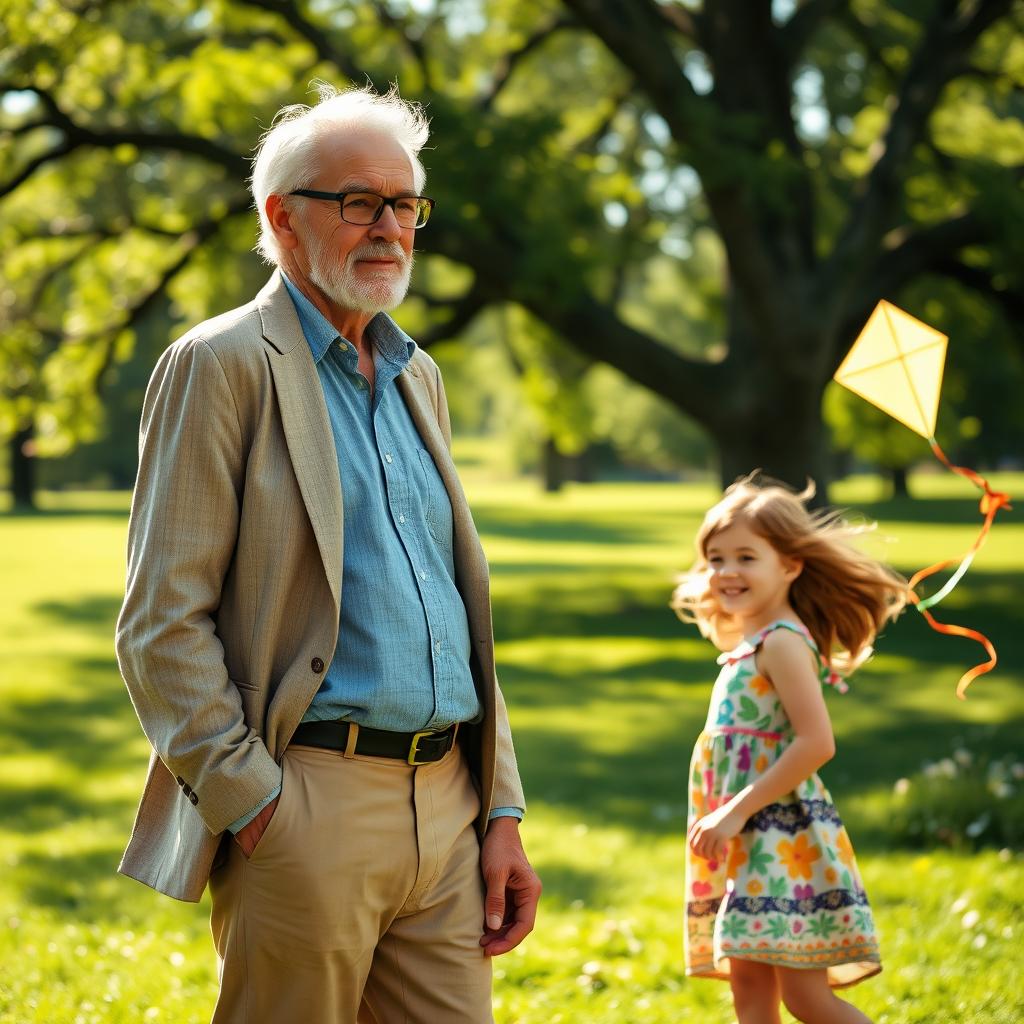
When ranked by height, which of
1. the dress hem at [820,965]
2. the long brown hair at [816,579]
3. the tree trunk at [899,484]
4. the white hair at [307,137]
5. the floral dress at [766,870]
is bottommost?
the tree trunk at [899,484]

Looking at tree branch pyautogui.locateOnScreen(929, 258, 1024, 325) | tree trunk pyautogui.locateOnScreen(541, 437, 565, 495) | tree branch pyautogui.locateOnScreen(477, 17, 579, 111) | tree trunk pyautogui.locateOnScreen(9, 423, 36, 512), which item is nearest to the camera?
tree branch pyautogui.locateOnScreen(929, 258, 1024, 325)

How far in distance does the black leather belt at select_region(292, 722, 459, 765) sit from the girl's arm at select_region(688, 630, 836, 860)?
0.91 m

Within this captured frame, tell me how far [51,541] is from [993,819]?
2934 centimetres

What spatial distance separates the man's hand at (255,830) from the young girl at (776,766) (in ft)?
4.19

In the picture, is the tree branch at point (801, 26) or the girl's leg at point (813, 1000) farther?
the tree branch at point (801, 26)

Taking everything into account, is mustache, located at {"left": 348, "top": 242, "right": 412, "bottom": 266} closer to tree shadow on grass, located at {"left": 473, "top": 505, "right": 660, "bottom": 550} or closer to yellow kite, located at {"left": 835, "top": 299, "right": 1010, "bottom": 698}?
yellow kite, located at {"left": 835, "top": 299, "right": 1010, "bottom": 698}

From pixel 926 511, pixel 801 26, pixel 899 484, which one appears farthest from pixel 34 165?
pixel 899 484

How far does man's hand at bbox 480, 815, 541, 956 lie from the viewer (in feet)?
9.39

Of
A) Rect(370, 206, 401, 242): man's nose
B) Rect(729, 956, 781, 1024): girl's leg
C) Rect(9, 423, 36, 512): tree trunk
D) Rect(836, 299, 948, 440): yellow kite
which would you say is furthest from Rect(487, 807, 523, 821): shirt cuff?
Rect(9, 423, 36, 512): tree trunk

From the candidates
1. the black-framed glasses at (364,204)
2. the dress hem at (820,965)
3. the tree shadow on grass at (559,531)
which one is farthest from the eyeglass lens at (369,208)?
the tree shadow on grass at (559,531)

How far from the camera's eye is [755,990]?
3.48 meters

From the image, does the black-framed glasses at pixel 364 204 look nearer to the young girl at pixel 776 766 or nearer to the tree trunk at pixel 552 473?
the young girl at pixel 776 766

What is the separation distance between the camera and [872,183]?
14492 mm

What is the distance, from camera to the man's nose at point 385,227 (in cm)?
276
